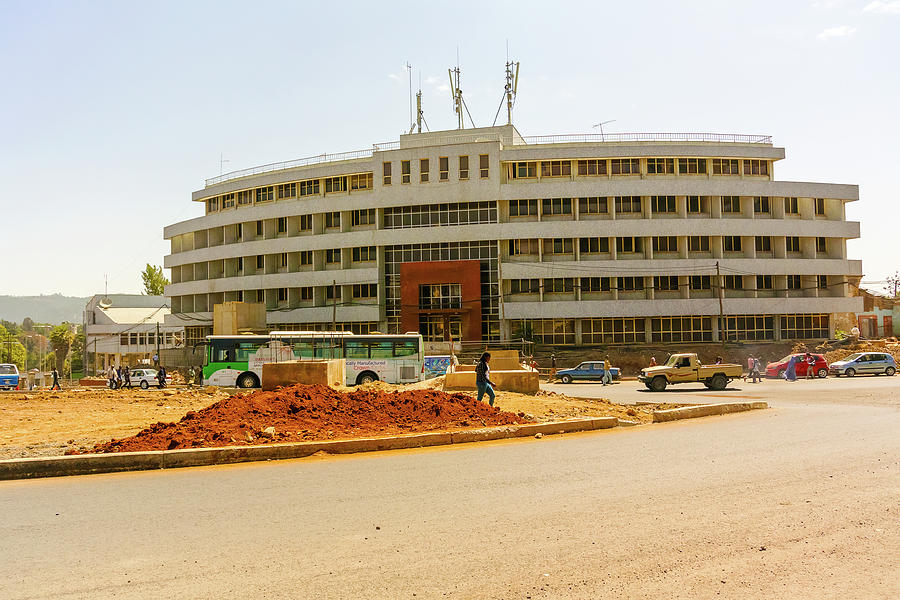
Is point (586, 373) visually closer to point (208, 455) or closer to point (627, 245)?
point (627, 245)

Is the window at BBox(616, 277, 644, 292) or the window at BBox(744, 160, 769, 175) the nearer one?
the window at BBox(616, 277, 644, 292)

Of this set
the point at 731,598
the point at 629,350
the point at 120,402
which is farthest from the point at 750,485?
the point at 629,350

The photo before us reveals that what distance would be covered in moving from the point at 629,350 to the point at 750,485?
41.1 meters

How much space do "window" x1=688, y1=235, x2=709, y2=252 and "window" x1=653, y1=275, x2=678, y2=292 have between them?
273 centimetres

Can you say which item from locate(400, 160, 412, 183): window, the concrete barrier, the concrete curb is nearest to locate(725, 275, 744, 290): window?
locate(400, 160, 412, 183): window

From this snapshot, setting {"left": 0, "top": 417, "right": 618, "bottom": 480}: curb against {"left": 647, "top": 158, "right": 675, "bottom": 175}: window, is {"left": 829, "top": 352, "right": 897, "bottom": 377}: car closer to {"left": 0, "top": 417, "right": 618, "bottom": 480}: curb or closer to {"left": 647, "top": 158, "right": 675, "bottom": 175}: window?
{"left": 647, "top": 158, "right": 675, "bottom": 175}: window

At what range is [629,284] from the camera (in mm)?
50219

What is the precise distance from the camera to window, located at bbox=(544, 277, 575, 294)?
50688 mm

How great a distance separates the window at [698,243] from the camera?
167ft

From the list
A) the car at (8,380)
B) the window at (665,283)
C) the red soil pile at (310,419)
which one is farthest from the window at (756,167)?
the car at (8,380)

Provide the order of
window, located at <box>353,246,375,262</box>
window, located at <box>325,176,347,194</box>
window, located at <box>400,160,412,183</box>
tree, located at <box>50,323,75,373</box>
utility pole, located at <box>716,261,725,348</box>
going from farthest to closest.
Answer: tree, located at <box>50,323,75,373</box>, window, located at <box>325,176,347,194</box>, window, located at <box>353,246,375,262</box>, window, located at <box>400,160,412,183</box>, utility pole, located at <box>716,261,725,348</box>

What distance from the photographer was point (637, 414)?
16.9 meters

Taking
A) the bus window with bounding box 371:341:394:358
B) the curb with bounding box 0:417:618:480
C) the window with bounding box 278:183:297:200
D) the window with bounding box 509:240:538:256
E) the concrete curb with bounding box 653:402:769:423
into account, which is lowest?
the concrete curb with bounding box 653:402:769:423

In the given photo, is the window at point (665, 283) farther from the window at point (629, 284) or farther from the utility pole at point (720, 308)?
the utility pole at point (720, 308)
